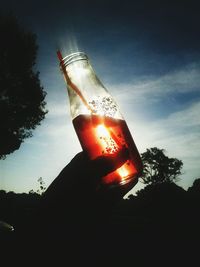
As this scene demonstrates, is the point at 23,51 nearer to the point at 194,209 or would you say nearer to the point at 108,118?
the point at 194,209

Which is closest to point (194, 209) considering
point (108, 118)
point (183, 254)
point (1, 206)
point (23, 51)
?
point (183, 254)

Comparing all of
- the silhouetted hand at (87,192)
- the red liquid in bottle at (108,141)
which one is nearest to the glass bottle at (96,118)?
the red liquid in bottle at (108,141)

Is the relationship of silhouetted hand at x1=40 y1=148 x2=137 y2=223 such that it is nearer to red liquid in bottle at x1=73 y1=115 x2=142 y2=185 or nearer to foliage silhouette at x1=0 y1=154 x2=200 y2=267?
foliage silhouette at x1=0 y1=154 x2=200 y2=267

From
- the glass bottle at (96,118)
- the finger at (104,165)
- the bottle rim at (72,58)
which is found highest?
the bottle rim at (72,58)

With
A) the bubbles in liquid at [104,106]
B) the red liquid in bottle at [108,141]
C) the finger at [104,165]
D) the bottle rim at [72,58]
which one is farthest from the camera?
the bottle rim at [72,58]

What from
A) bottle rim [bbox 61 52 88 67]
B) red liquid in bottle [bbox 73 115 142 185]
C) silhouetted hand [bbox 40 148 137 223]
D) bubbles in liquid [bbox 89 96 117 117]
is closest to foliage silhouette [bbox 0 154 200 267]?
silhouetted hand [bbox 40 148 137 223]

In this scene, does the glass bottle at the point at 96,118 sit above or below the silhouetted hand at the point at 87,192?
above

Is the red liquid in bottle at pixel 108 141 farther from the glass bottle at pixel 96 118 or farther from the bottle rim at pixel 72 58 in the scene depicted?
the bottle rim at pixel 72 58

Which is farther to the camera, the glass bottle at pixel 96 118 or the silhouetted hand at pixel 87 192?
the glass bottle at pixel 96 118

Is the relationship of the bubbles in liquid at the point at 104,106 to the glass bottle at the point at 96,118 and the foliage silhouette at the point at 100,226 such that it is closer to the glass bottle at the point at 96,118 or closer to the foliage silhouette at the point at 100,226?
the glass bottle at the point at 96,118

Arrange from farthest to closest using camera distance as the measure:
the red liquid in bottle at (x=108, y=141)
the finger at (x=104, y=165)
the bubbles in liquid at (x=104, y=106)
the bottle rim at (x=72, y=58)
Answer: the bottle rim at (x=72, y=58)
the bubbles in liquid at (x=104, y=106)
the red liquid in bottle at (x=108, y=141)
the finger at (x=104, y=165)
